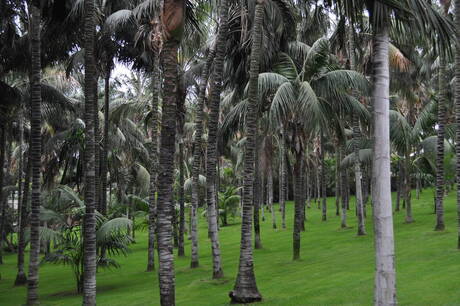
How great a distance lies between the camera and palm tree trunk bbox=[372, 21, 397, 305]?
8508 mm

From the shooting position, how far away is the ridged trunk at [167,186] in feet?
34.6

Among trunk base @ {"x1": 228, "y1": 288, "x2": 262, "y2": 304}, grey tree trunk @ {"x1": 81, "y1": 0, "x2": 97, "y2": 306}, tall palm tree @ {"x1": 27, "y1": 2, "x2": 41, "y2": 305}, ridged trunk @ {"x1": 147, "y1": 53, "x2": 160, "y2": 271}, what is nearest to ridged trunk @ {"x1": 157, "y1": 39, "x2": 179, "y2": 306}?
trunk base @ {"x1": 228, "y1": 288, "x2": 262, "y2": 304}

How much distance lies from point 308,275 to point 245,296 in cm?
425

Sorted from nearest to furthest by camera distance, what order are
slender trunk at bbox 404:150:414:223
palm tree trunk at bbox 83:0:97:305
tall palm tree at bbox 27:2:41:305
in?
palm tree trunk at bbox 83:0:97:305, tall palm tree at bbox 27:2:41:305, slender trunk at bbox 404:150:414:223

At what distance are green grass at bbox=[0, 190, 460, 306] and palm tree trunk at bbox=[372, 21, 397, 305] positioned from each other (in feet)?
14.3

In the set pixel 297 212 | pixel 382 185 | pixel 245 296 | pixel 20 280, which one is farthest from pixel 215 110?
pixel 20 280

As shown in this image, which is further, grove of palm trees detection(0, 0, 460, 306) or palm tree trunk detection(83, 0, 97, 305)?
palm tree trunk detection(83, 0, 97, 305)

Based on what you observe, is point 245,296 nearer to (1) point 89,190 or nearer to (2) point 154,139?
(1) point 89,190

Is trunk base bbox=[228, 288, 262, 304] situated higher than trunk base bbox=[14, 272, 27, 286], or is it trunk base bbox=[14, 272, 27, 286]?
trunk base bbox=[228, 288, 262, 304]

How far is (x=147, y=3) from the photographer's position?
51.7 feet

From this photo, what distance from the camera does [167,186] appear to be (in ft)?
35.1

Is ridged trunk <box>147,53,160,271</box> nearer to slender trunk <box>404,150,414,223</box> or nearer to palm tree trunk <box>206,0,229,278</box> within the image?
palm tree trunk <box>206,0,229,278</box>

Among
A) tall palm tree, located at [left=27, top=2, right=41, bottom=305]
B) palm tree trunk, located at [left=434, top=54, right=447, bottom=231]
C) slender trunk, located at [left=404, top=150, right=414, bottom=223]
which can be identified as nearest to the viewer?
tall palm tree, located at [left=27, top=2, right=41, bottom=305]

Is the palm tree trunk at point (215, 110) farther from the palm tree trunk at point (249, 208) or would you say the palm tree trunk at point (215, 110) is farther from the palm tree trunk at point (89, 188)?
the palm tree trunk at point (89, 188)
